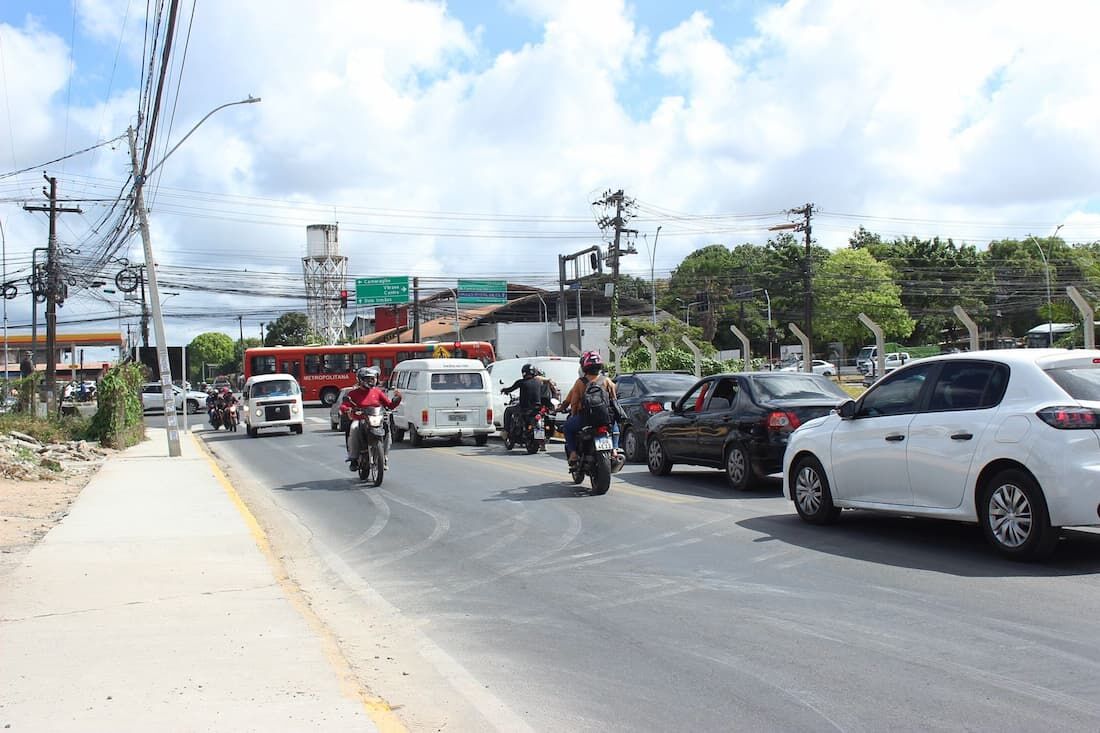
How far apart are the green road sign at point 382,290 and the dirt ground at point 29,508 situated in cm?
3862

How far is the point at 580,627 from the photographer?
648cm

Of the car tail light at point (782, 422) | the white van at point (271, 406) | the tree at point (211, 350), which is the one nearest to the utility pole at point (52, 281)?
the white van at point (271, 406)

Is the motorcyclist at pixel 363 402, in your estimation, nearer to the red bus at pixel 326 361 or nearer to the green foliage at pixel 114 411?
the green foliage at pixel 114 411

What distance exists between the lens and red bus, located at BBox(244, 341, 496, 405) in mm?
→ 52906

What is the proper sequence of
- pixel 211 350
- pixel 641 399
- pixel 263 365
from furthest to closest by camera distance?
pixel 211 350
pixel 263 365
pixel 641 399

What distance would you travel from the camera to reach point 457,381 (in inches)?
916

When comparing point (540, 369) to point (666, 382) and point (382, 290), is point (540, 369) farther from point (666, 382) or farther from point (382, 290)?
point (382, 290)

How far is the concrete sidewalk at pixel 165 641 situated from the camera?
464 centimetres

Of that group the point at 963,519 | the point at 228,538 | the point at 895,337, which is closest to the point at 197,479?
the point at 228,538

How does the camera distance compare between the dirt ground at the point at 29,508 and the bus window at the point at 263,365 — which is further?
the bus window at the point at 263,365

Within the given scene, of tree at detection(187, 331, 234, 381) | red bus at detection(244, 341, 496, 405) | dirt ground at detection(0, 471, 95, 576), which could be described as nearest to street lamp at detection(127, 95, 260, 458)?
dirt ground at detection(0, 471, 95, 576)

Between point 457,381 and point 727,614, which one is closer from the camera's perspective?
point 727,614

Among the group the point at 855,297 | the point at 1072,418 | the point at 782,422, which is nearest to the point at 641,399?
the point at 782,422

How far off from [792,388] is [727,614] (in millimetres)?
7084
